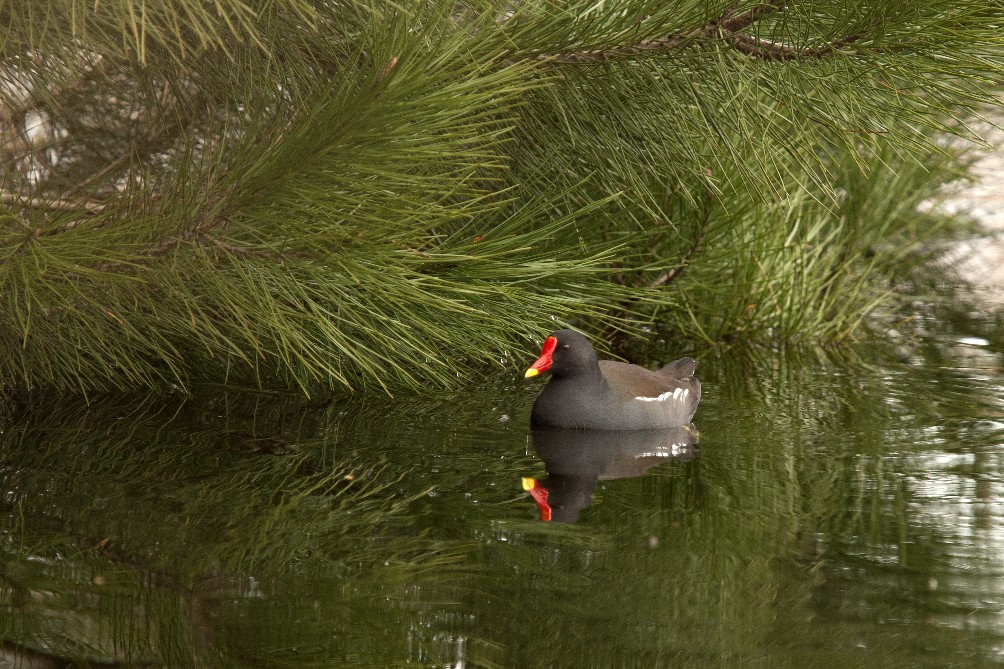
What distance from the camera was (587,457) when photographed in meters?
3.05

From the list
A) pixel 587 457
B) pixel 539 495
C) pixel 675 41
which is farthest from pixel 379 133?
pixel 587 457

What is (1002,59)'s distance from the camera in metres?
2.46

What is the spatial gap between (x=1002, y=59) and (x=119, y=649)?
1.96 meters

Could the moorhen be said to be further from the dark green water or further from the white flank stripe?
the dark green water

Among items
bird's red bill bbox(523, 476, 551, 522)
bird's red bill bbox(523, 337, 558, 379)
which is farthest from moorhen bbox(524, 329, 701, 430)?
bird's red bill bbox(523, 476, 551, 522)

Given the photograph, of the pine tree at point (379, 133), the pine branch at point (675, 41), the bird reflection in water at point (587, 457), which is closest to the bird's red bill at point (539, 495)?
the bird reflection in water at point (587, 457)

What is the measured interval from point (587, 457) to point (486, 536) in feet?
2.26

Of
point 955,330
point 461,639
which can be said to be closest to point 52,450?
point 461,639

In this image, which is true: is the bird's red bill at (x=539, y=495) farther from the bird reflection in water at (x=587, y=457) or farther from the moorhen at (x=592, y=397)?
the moorhen at (x=592, y=397)

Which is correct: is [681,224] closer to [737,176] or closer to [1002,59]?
[737,176]

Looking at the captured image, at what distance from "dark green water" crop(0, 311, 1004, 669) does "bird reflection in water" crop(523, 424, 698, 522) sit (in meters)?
0.02

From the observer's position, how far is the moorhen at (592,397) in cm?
327

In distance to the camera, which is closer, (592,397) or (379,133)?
(379,133)

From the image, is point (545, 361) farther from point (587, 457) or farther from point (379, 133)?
point (379, 133)
